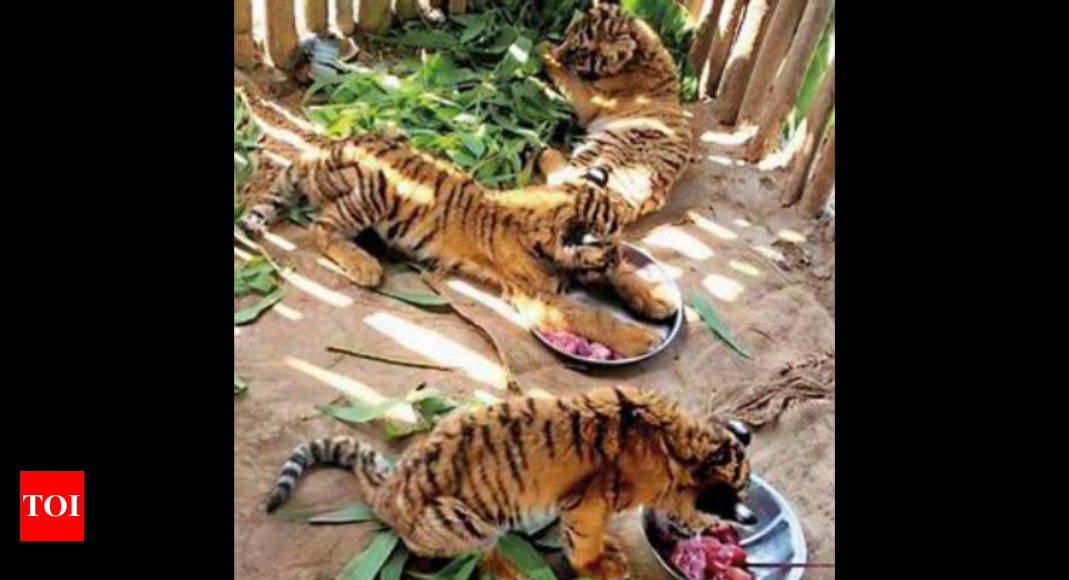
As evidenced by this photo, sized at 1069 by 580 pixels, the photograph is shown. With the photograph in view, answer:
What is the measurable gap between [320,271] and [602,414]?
68.1 inches

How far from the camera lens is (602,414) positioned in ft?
11.1

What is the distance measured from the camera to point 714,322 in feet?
15.4

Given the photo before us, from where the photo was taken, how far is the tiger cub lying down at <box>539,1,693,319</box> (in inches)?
219

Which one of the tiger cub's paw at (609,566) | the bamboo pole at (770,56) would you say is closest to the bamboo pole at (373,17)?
the bamboo pole at (770,56)

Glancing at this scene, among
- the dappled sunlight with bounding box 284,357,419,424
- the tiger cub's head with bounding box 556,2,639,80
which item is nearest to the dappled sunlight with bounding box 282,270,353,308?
the dappled sunlight with bounding box 284,357,419,424

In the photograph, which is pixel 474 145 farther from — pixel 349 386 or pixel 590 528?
pixel 590 528

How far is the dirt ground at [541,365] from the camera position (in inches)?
139

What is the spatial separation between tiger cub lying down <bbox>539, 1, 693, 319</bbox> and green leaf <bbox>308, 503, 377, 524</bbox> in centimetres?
252

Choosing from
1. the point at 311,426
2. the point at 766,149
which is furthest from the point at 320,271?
the point at 766,149

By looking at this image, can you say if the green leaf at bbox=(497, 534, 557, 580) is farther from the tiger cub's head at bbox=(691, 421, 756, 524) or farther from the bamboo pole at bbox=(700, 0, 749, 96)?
the bamboo pole at bbox=(700, 0, 749, 96)

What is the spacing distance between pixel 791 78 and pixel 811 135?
0.41 metres

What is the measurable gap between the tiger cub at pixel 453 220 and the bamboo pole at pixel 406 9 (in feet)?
5.48

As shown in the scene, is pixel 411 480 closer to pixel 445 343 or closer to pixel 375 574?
pixel 375 574

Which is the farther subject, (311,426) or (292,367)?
(292,367)
